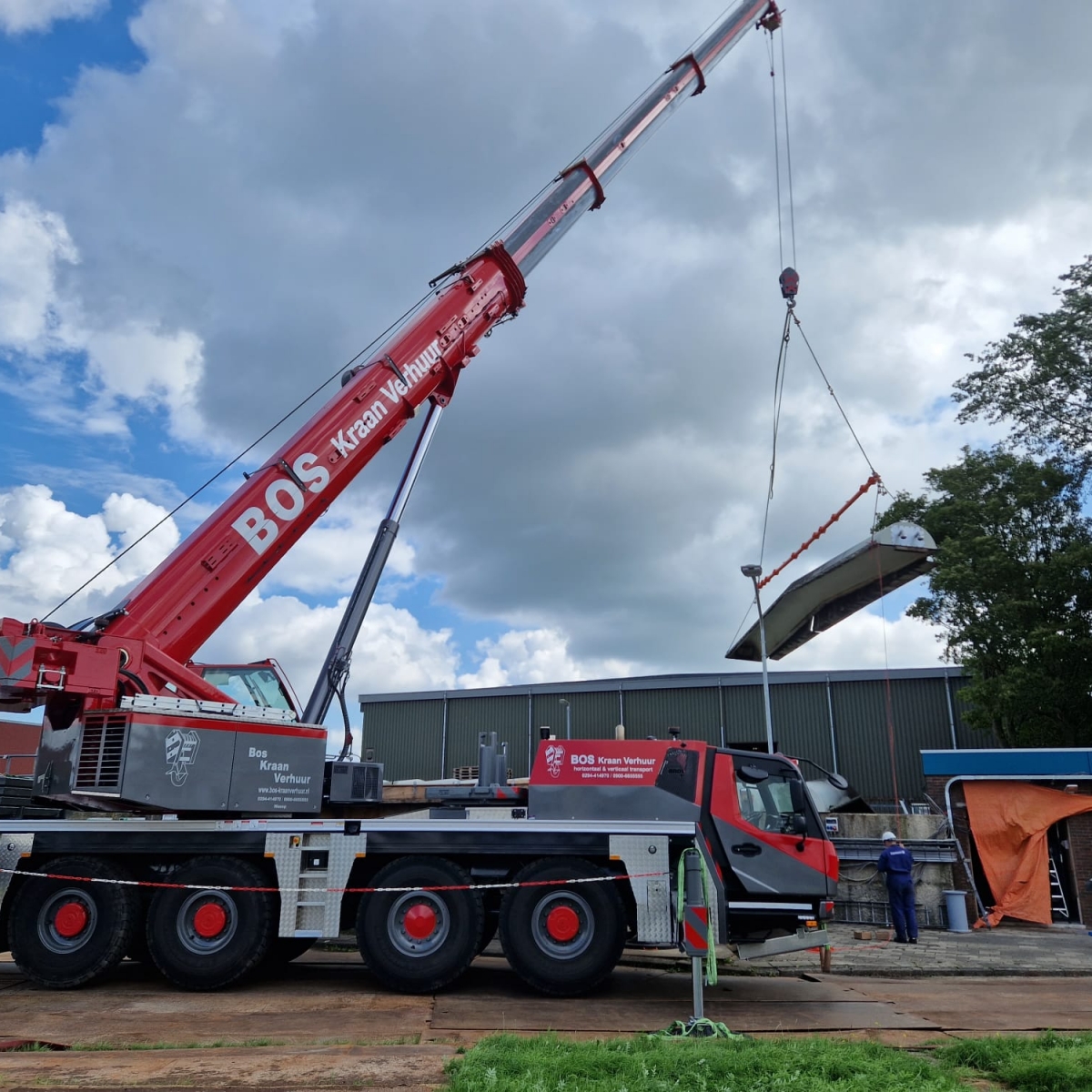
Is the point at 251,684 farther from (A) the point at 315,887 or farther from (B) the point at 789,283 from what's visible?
(B) the point at 789,283

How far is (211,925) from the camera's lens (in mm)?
9664

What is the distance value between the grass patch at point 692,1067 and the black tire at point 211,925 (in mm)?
4017

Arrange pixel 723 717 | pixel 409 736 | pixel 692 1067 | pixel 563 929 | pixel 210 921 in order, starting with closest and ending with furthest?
pixel 692 1067 → pixel 563 929 → pixel 210 921 → pixel 723 717 → pixel 409 736

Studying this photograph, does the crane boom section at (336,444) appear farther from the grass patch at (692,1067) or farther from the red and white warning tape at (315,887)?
the grass patch at (692,1067)

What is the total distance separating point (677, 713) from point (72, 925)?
26.6 meters

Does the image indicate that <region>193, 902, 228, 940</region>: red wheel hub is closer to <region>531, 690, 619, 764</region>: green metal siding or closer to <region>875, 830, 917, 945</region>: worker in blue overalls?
<region>875, 830, 917, 945</region>: worker in blue overalls

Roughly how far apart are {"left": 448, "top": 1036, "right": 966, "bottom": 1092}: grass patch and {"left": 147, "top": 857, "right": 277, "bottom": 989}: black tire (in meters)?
4.02

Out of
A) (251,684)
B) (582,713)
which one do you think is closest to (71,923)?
(251,684)

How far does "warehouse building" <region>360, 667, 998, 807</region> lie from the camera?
31.4 m

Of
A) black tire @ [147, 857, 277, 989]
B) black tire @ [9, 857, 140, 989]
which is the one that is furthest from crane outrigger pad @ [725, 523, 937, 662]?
black tire @ [9, 857, 140, 989]

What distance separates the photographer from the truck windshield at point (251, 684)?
409 inches

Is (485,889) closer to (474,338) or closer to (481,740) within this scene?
(481,740)

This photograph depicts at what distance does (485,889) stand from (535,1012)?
138 cm

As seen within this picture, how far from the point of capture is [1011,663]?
25531mm
